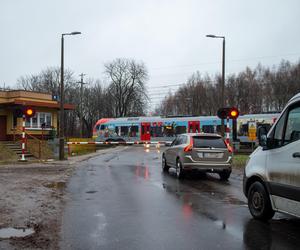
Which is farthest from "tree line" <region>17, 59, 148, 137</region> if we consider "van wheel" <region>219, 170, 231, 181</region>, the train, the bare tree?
"van wheel" <region>219, 170, 231, 181</region>

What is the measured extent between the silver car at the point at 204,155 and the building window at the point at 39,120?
21238mm

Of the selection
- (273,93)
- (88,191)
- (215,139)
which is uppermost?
(273,93)

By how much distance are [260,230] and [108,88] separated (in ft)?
260

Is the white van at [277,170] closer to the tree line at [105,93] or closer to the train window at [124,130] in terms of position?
the train window at [124,130]

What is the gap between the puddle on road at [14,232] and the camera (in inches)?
250

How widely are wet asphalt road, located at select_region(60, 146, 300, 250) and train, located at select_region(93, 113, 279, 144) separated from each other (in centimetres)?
2638

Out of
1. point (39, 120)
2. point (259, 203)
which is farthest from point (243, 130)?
point (259, 203)

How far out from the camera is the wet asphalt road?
6.02 m

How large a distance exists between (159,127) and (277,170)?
37.7 metres

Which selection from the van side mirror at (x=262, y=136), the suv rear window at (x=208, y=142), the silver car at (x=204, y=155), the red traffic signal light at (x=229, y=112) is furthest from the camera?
the red traffic signal light at (x=229, y=112)

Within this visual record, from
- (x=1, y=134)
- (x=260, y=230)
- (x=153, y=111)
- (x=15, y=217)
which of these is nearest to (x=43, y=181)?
(x=15, y=217)

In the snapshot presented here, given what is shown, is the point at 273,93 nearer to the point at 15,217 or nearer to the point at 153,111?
the point at 153,111

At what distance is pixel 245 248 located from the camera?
18.8ft

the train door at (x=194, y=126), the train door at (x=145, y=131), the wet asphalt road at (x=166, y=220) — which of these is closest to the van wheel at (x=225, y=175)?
the wet asphalt road at (x=166, y=220)
